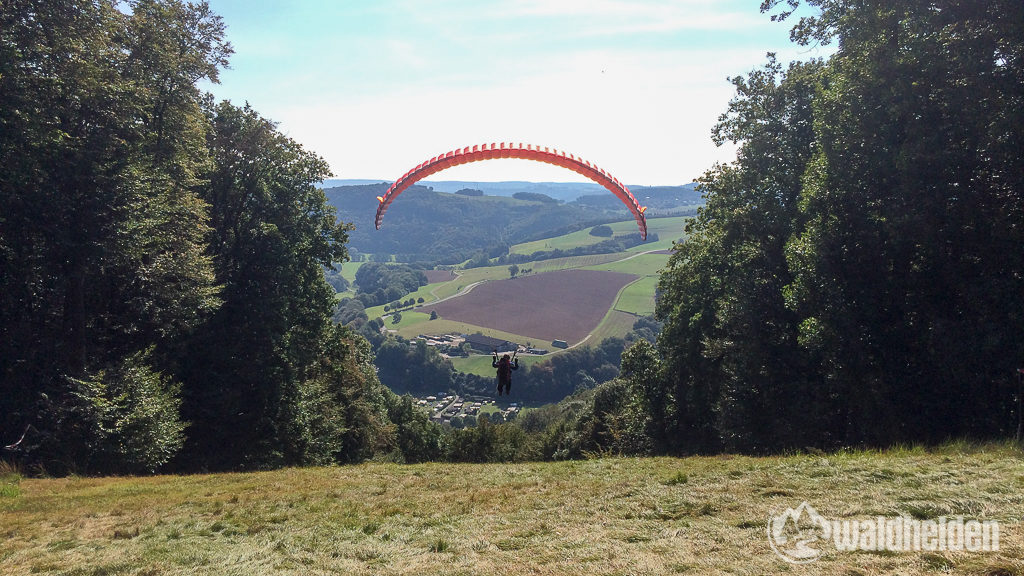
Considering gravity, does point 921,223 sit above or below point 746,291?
above

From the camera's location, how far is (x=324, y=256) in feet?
89.0

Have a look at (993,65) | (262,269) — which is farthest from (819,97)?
(262,269)

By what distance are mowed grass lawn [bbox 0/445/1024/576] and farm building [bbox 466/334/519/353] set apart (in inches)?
5110

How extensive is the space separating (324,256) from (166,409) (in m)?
11.4

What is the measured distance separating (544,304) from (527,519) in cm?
15767

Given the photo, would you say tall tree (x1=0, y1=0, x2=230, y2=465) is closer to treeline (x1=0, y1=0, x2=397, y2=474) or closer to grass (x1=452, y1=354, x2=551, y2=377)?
treeline (x1=0, y1=0, x2=397, y2=474)

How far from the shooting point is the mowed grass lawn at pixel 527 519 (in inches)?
275

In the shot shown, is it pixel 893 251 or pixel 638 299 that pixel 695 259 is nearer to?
pixel 893 251

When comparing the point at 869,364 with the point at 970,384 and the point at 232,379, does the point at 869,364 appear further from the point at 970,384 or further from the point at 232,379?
the point at 232,379

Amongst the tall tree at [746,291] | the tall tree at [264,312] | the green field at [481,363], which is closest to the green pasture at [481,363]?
the green field at [481,363]

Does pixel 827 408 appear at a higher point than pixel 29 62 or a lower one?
Result: lower

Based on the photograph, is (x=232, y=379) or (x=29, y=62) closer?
(x=29, y=62)
